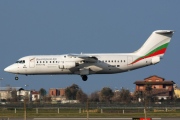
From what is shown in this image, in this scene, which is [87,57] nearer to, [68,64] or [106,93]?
[68,64]

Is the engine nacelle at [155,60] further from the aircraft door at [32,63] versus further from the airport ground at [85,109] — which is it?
the aircraft door at [32,63]

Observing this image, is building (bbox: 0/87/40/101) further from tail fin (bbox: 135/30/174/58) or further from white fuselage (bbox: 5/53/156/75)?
tail fin (bbox: 135/30/174/58)

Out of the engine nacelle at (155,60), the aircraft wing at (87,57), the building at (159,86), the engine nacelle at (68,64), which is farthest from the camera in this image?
the building at (159,86)

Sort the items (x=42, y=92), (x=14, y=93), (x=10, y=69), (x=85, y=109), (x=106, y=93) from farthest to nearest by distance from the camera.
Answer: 1. (x=42, y=92)
2. (x=14, y=93)
3. (x=106, y=93)
4. (x=10, y=69)
5. (x=85, y=109)

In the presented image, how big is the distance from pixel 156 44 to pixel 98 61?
8.28 metres

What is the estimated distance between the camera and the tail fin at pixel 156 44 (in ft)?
322

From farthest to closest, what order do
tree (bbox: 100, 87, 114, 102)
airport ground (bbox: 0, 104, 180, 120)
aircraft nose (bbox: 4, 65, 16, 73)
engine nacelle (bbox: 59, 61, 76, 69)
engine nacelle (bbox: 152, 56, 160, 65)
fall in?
tree (bbox: 100, 87, 114, 102), aircraft nose (bbox: 4, 65, 16, 73), engine nacelle (bbox: 59, 61, 76, 69), engine nacelle (bbox: 152, 56, 160, 65), airport ground (bbox: 0, 104, 180, 120)

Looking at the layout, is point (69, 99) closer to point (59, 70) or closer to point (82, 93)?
point (82, 93)

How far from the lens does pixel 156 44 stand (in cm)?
9950

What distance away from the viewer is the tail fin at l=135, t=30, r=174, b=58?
98250 mm

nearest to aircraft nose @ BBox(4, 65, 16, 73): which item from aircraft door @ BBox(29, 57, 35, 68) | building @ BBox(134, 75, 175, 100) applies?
aircraft door @ BBox(29, 57, 35, 68)

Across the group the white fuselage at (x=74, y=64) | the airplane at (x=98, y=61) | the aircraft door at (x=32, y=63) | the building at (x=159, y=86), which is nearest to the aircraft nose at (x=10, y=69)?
the airplane at (x=98, y=61)

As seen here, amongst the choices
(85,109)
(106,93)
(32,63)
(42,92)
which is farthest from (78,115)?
(42,92)

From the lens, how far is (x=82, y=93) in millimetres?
134375
